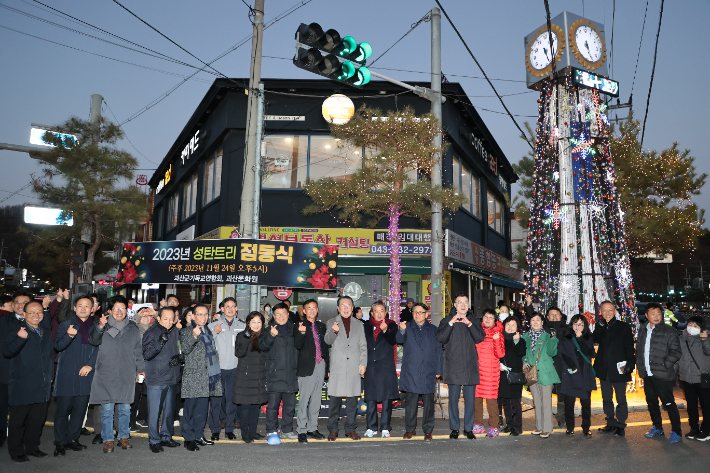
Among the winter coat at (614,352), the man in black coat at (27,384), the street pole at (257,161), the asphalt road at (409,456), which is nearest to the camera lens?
the asphalt road at (409,456)

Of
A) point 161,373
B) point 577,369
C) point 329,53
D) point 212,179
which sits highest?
point 212,179

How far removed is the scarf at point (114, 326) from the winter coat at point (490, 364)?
4946mm

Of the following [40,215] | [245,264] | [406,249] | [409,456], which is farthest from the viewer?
[40,215]

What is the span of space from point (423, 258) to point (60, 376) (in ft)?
44.6

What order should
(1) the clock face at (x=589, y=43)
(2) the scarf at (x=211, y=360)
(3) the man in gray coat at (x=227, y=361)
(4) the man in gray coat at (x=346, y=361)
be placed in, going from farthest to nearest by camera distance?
(1) the clock face at (x=589, y=43), (4) the man in gray coat at (x=346, y=361), (3) the man in gray coat at (x=227, y=361), (2) the scarf at (x=211, y=360)

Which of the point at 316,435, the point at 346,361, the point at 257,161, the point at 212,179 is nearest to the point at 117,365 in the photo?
the point at 316,435

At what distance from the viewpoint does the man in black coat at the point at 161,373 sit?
671 cm

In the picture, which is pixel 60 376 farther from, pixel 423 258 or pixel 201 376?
pixel 423 258

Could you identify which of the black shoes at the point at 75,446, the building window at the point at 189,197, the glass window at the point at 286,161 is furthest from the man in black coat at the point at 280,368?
the building window at the point at 189,197

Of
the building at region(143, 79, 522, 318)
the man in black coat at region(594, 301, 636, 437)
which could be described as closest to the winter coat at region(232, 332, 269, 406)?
the man in black coat at region(594, 301, 636, 437)

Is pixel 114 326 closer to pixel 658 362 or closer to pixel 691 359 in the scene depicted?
pixel 658 362

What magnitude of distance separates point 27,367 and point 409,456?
15.2ft

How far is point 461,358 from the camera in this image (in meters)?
7.75

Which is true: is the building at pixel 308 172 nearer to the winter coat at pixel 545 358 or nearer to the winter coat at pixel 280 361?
the winter coat at pixel 545 358
